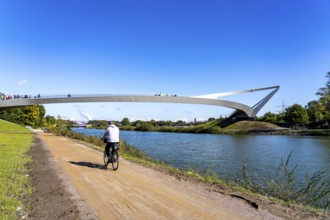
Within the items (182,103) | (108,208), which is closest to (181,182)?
(108,208)

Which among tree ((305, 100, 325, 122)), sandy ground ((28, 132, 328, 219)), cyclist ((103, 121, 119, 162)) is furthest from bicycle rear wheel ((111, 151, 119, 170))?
tree ((305, 100, 325, 122))

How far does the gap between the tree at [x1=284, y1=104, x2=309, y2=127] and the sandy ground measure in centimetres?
7601

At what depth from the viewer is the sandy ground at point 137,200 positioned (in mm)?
5516

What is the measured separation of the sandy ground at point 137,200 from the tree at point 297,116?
76.0m

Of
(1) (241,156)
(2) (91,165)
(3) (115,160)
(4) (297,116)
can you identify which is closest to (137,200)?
(3) (115,160)

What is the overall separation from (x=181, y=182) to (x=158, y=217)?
3.38m

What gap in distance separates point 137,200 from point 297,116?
261ft

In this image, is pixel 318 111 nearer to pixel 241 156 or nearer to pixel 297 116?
pixel 297 116

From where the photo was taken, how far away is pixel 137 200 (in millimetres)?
6418

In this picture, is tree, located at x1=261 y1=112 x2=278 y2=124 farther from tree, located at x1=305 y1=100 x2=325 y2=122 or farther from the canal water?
the canal water

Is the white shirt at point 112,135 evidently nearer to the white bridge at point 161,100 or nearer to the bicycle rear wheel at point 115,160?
the bicycle rear wheel at point 115,160

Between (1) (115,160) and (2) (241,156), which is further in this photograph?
(2) (241,156)

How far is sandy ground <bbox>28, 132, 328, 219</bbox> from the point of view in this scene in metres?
5.52

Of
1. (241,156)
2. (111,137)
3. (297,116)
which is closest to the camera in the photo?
(111,137)
